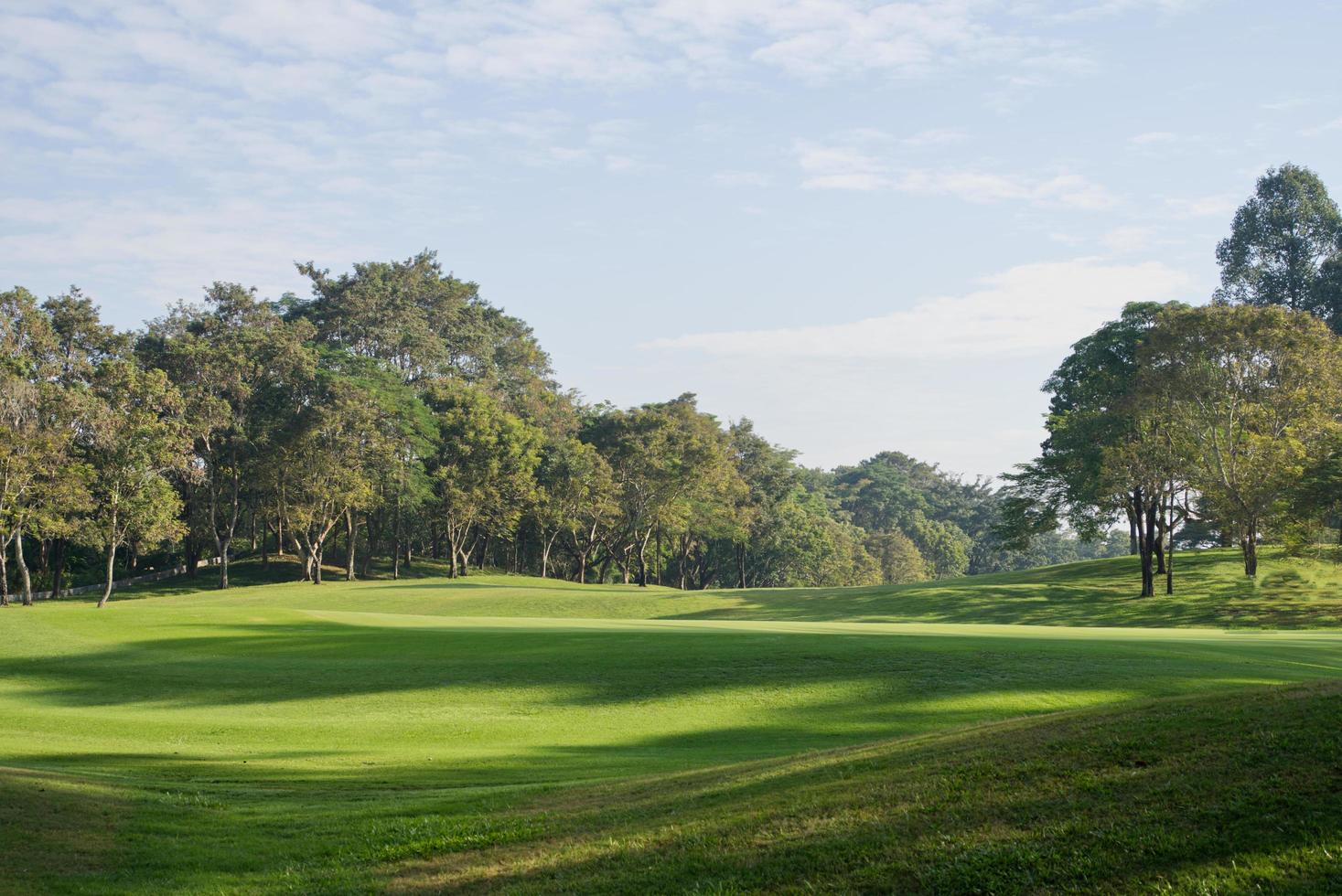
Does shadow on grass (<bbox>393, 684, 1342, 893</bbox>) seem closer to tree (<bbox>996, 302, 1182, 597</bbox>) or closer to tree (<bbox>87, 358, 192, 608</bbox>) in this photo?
tree (<bbox>996, 302, 1182, 597</bbox>)

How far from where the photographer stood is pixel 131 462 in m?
63.2

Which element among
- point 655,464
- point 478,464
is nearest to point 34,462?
point 478,464

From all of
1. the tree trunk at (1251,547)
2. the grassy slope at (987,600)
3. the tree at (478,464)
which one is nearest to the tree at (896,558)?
the grassy slope at (987,600)

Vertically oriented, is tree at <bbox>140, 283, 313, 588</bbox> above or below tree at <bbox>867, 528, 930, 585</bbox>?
above

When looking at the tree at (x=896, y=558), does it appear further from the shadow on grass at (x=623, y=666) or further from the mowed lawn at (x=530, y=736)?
the shadow on grass at (x=623, y=666)

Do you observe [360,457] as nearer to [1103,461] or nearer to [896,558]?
[1103,461]

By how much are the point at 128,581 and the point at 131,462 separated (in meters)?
23.5

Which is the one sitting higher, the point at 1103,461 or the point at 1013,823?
the point at 1103,461

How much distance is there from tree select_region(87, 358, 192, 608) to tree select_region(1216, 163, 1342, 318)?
92.6 m

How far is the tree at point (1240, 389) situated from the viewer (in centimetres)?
5512

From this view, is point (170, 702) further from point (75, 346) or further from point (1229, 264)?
point (1229, 264)

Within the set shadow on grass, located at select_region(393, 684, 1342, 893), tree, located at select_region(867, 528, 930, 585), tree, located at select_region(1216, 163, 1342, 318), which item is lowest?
tree, located at select_region(867, 528, 930, 585)

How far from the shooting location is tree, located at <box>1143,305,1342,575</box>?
55125 mm

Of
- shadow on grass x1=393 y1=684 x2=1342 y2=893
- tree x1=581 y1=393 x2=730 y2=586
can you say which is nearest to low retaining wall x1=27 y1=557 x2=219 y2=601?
tree x1=581 y1=393 x2=730 y2=586
